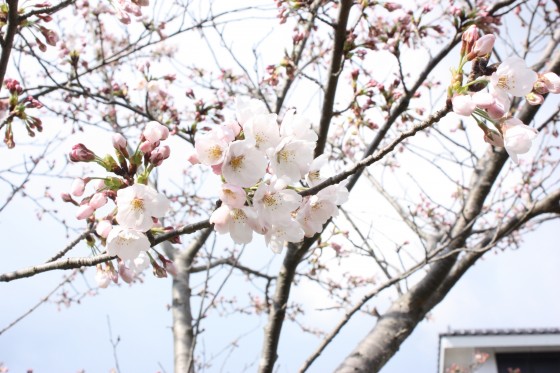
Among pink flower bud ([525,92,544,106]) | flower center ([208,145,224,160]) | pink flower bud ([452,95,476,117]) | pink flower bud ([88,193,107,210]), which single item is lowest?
pink flower bud ([88,193,107,210])

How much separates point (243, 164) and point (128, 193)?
29cm

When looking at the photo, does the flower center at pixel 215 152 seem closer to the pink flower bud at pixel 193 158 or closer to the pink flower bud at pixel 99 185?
the pink flower bud at pixel 193 158

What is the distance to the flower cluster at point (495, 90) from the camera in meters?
1.07

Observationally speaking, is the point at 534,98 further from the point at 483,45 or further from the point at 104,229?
the point at 104,229

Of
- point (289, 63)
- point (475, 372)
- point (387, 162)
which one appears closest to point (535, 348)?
point (475, 372)

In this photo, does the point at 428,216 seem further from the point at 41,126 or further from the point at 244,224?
the point at 244,224

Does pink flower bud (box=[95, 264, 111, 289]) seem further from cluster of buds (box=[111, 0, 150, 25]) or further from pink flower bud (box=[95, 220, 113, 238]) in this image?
cluster of buds (box=[111, 0, 150, 25])

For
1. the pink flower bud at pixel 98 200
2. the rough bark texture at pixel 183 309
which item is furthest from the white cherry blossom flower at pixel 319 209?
the rough bark texture at pixel 183 309

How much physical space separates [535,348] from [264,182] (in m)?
7.83

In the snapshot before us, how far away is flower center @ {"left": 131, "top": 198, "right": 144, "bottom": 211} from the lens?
1164 millimetres

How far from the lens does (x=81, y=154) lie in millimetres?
1246

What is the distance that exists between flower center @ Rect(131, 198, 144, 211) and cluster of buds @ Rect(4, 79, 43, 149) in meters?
1.31

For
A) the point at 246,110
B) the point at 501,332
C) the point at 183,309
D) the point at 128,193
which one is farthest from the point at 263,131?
the point at 501,332

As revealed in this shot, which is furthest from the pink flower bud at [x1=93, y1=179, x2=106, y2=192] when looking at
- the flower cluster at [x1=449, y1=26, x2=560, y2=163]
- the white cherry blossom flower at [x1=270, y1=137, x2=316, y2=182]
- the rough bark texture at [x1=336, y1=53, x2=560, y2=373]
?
the rough bark texture at [x1=336, y1=53, x2=560, y2=373]
